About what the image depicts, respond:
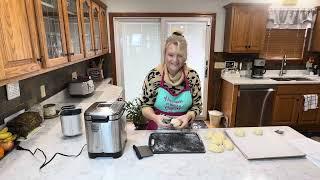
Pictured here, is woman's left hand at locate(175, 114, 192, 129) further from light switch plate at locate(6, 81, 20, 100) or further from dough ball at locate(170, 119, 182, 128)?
light switch plate at locate(6, 81, 20, 100)

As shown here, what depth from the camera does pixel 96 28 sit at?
276cm

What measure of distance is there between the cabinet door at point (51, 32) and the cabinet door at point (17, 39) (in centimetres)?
6

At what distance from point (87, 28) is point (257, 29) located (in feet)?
8.24

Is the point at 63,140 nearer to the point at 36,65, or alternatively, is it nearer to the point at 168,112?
the point at 36,65

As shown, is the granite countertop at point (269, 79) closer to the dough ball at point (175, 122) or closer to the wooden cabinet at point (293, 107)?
the wooden cabinet at point (293, 107)

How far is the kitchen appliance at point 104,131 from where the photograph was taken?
1.06 metres

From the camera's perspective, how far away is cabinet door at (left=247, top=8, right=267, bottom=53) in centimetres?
323

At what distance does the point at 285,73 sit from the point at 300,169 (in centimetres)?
318

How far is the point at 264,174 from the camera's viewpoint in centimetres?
99

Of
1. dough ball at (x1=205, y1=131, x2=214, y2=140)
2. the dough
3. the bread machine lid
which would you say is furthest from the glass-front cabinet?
the dough

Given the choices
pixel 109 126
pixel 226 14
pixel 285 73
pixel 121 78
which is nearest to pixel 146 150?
pixel 109 126

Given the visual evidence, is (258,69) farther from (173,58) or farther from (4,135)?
(4,135)

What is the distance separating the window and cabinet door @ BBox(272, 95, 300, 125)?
79 cm

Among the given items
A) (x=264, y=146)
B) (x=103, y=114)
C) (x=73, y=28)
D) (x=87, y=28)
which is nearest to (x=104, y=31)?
(x=87, y=28)
